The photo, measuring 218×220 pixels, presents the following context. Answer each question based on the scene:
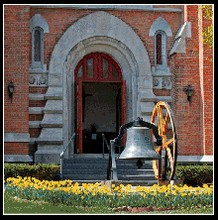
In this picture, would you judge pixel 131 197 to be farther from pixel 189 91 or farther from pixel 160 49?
pixel 160 49

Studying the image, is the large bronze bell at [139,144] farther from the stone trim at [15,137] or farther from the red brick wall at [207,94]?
the red brick wall at [207,94]

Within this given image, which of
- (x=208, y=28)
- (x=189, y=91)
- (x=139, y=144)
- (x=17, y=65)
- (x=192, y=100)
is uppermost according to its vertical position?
(x=208, y=28)

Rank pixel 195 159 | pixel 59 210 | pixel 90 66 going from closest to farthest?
1. pixel 59 210
2. pixel 195 159
3. pixel 90 66

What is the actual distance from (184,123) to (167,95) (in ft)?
3.70

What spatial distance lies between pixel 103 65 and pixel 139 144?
1056cm

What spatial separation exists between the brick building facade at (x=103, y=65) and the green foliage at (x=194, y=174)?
1786mm

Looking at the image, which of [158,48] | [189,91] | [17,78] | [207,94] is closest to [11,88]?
[17,78]

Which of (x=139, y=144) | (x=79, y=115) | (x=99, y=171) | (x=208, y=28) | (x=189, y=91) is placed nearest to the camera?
(x=139, y=144)

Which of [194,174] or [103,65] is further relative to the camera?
[103,65]

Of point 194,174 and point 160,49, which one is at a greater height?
point 160,49

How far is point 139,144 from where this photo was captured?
9.95 metres

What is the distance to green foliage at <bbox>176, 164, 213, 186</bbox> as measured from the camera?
16781 mm

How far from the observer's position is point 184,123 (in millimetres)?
19297
